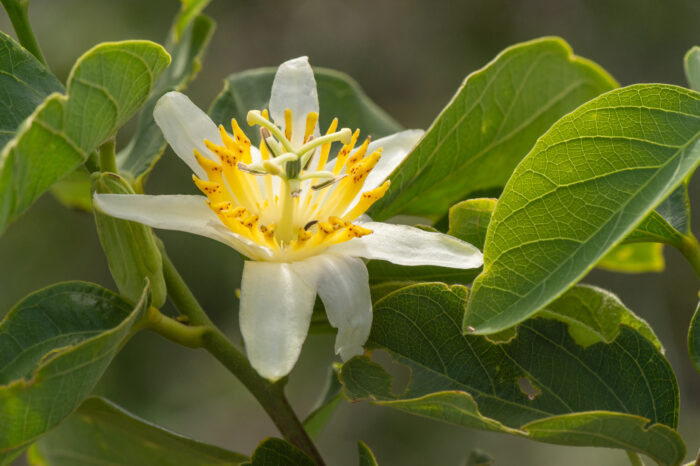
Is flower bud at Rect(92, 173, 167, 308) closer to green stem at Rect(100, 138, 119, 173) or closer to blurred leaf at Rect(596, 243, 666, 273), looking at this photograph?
green stem at Rect(100, 138, 119, 173)

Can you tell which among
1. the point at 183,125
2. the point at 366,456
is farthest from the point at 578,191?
the point at 183,125

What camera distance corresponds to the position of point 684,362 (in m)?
4.23

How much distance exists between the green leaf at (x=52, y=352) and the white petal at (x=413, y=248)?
0.23 metres

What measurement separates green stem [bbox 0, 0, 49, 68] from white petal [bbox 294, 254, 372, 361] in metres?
0.41

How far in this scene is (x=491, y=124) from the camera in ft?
3.51

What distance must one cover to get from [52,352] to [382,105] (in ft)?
14.1

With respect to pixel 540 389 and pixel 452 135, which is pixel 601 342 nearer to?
pixel 540 389

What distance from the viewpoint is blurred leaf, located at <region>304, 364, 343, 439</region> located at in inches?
44.0

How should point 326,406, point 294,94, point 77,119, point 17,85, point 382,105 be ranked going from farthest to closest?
1. point 382,105
2. point 326,406
3. point 294,94
4. point 17,85
5. point 77,119

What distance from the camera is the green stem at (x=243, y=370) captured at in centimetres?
90

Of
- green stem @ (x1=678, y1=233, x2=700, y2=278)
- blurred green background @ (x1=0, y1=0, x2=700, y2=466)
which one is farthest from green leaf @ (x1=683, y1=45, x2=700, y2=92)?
blurred green background @ (x1=0, y1=0, x2=700, y2=466)

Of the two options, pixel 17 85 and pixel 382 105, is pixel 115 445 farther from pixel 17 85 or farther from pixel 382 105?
pixel 382 105

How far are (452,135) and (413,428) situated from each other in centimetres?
317

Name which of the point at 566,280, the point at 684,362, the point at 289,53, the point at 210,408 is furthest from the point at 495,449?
the point at 566,280
